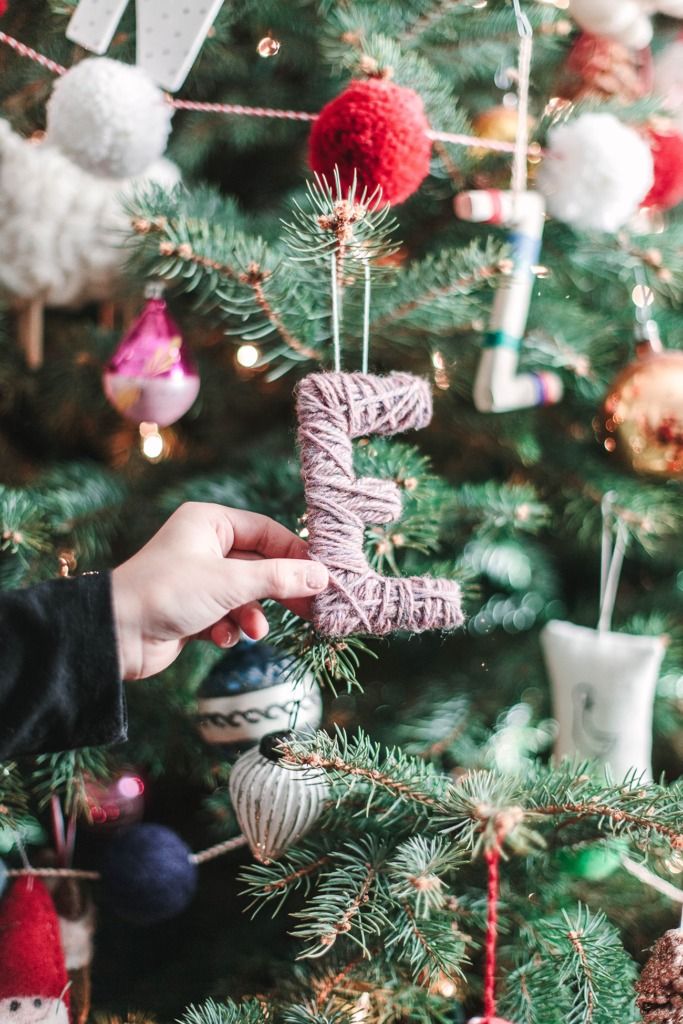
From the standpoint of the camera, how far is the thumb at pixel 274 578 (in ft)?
1.66

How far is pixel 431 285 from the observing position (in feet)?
2.16

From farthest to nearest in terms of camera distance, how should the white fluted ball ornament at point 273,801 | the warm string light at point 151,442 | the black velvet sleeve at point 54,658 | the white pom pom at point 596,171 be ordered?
the warm string light at point 151,442, the white pom pom at point 596,171, the white fluted ball ornament at point 273,801, the black velvet sleeve at point 54,658

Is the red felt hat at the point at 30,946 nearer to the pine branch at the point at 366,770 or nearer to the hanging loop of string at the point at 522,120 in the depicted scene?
the pine branch at the point at 366,770

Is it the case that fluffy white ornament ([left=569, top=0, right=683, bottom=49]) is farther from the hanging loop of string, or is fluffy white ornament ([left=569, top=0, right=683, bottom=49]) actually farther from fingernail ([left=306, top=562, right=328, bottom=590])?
fingernail ([left=306, top=562, right=328, bottom=590])

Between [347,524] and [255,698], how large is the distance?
0.75ft

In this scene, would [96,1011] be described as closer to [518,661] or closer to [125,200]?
[518,661]

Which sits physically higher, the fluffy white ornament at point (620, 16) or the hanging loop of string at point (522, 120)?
the fluffy white ornament at point (620, 16)

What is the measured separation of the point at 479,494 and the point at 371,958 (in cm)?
42

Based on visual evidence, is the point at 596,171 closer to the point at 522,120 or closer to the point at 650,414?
the point at 522,120

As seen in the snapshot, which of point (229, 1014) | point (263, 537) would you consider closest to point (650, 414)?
point (263, 537)

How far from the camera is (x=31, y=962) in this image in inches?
24.6

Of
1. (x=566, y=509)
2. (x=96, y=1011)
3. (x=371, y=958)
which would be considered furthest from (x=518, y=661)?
(x=96, y=1011)

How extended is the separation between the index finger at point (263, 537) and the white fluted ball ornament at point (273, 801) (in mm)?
136

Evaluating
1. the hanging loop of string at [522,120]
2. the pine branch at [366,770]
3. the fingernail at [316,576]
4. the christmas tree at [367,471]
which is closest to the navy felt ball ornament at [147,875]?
the christmas tree at [367,471]
